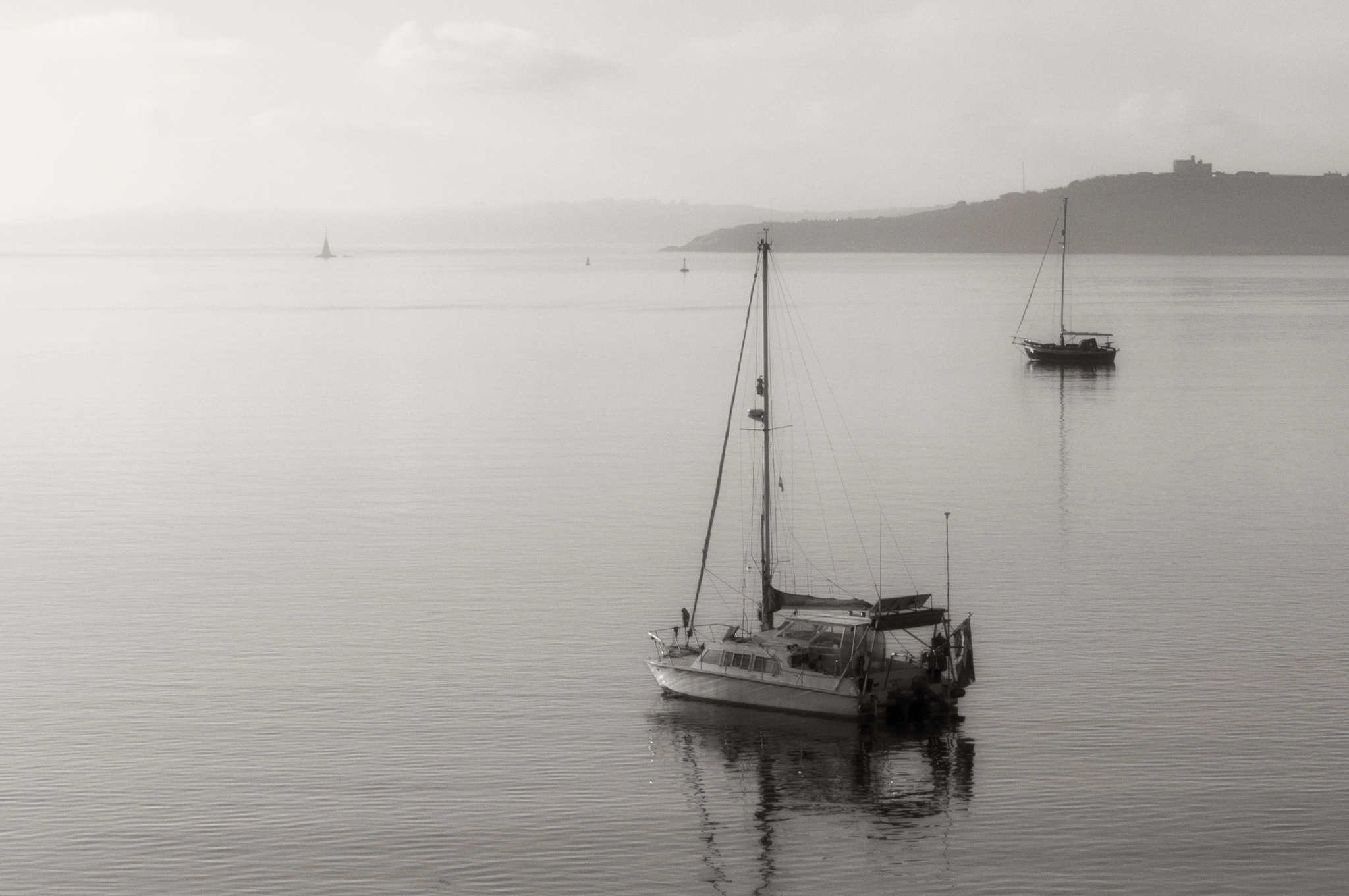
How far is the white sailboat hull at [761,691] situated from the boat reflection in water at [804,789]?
31 centimetres

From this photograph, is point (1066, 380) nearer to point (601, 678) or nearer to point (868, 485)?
point (868, 485)

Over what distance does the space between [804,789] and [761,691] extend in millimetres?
5104

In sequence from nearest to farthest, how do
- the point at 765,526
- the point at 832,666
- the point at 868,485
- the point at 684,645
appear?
the point at 832,666 → the point at 684,645 → the point at 765,526 → the point at 868,485

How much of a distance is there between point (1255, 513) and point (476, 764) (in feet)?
162

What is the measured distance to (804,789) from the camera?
40.6m

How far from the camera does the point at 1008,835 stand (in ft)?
124

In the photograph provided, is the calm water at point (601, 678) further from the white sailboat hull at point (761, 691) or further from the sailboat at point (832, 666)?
the sailboat at point (832, 666)

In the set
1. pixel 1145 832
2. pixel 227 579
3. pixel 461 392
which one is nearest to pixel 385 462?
pixel 227 579

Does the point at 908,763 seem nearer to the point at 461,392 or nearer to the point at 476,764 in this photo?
the point at 476,764

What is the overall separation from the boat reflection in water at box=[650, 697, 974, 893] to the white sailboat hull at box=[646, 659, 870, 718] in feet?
1.00

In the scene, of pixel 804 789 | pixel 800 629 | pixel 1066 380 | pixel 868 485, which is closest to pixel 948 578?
pixel 800 629

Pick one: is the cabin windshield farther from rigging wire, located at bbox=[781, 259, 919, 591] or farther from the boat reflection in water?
rigging wire, located at bbox=[781, 259, 919, 591]

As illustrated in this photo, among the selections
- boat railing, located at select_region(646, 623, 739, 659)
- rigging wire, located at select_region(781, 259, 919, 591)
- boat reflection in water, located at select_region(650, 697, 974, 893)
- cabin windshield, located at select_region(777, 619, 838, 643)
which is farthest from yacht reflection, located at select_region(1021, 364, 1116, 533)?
boat reflection in water, located at select_region(650, 697, 974, 893)

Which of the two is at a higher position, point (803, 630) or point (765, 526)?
point (765, 526)
